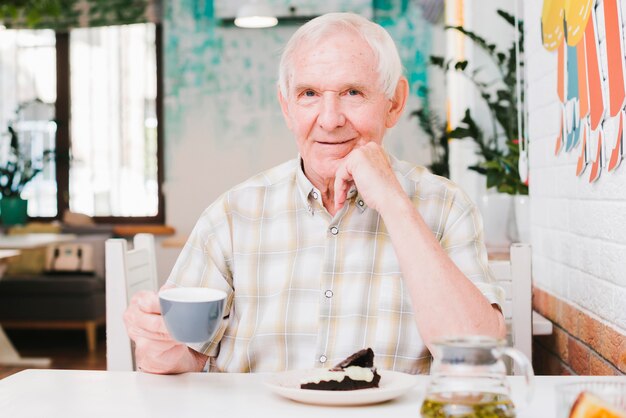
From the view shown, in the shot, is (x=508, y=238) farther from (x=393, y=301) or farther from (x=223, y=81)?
(x=223, y=81)

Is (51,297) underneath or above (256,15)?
underneath

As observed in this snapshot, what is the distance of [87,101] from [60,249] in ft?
5.16

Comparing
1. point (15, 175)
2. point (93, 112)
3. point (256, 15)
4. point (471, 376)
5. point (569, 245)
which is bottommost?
point (471, 376)

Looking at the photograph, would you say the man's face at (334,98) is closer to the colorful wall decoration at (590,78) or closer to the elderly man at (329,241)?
the elderly man at (329,241)

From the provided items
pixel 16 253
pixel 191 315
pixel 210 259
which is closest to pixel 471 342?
pixel 191 315

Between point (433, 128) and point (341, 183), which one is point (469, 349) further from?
point (433, 128)

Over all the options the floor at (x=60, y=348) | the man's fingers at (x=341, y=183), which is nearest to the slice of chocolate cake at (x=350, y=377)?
the man's fingers at (x=341, y=183)

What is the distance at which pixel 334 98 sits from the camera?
5.21 ft

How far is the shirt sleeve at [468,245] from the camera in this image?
1.52 m

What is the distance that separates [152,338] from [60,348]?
4.56 m

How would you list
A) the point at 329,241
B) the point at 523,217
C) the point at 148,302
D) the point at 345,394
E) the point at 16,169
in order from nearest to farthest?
1. the point at 345,394
2. the point at 148,302
3. the point at 329,241
4. the point at 523,217
5. the point at 16,169

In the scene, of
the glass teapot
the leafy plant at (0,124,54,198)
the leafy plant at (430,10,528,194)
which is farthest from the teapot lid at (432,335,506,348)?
the leafy plant at (0,124,54,198)

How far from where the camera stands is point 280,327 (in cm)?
162

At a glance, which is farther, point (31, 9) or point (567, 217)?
point (31, 9)
